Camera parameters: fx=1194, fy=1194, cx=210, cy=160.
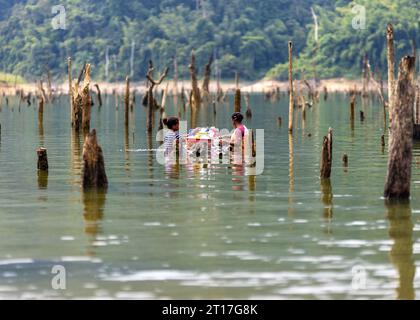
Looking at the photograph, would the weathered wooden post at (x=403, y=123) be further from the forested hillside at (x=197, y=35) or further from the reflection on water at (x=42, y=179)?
the forested hillside at (x=197, y=35)

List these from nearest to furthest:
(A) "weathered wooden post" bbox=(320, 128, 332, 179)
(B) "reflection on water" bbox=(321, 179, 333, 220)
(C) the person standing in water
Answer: (B) "reflection on water" bbox=(321, 179, 333, 220)
(A) "weathered wooden post" bbox=(320, 128, 332, 179)
(C) the person standing in water

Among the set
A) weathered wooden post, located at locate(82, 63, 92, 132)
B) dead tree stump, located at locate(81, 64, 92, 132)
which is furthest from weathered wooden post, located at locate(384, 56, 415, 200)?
dead tree stump, located at locate(81, 64, 92, 132)

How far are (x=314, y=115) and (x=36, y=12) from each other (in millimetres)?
94472

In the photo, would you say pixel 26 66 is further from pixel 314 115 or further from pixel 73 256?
pixel 73 256

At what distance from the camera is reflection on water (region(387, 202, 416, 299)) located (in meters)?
14.5

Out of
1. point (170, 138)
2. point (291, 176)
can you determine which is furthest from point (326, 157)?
point (170, 138)

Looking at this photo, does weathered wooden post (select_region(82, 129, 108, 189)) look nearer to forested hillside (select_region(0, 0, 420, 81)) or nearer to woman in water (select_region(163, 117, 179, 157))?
woman in water (select_region(163, 117, 179, 157))

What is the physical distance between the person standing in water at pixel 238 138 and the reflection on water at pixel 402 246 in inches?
341

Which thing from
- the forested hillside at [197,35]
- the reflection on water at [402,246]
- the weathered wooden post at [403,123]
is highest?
the forested hillside at [197,35]

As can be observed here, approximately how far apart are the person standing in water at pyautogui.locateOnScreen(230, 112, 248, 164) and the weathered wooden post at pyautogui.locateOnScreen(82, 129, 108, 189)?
586 centimetres

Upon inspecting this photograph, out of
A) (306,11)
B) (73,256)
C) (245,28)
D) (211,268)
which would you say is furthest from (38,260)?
(306,11)

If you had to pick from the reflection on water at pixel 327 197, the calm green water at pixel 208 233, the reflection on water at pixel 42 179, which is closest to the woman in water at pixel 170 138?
the calm green water at pixel 208 233

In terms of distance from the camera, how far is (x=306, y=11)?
15862 centimetres

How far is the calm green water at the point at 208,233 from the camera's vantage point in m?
14.6
